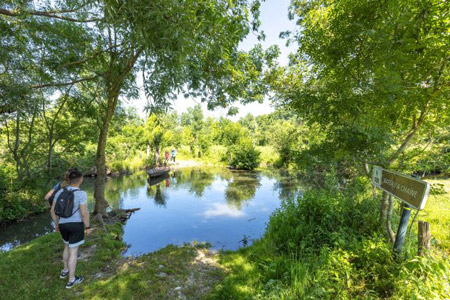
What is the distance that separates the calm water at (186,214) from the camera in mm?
6168

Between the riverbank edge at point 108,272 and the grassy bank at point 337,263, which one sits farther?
the riverbank edge at point 108,272

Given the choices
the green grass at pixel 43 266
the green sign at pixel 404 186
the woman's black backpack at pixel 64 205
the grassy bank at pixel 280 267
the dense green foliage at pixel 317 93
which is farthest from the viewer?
the green grass at pixel 43 266

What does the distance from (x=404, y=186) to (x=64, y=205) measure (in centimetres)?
409

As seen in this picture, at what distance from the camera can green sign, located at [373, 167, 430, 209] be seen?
1678 mm

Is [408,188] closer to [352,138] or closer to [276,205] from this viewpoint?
[352,138]

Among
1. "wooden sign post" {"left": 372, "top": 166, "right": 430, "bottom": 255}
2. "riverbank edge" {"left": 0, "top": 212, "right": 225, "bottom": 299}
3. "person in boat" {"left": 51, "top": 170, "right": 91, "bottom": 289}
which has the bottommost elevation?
"riverbank edge" {"left": 0, "top": 212, "right": 225, "bottom": 299}

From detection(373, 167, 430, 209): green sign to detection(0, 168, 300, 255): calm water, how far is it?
167 inches

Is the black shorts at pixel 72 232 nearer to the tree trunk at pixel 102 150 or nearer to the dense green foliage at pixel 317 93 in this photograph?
the dense green foliage at pixel 317 93

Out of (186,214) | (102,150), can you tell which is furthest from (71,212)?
(186,214)

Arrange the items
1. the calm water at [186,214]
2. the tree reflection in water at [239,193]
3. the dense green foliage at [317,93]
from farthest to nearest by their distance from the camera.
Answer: the tree reflection in water at [239,193], the calm water at [186,214], the dense green foliage at [317,93]

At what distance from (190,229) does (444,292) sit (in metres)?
6.39

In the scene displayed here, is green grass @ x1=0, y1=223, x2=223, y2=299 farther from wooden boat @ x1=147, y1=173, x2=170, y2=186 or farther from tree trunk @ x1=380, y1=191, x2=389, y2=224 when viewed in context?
wooden boat @ x1=147, y1=173, x2=170, y2=186

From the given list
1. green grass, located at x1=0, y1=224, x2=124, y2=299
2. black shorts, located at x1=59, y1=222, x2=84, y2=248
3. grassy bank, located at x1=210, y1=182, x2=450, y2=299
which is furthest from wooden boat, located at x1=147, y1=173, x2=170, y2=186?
black shorts, located at x1=59, y1=222, x2=84, y2=248

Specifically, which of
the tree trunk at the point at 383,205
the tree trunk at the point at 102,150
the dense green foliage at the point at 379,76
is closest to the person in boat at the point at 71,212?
the tree trunk at the point at 102,150
